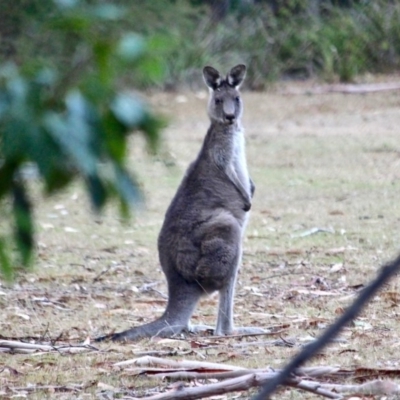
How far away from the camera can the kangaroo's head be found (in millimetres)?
5980

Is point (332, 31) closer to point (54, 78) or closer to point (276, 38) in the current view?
point (276, 38)

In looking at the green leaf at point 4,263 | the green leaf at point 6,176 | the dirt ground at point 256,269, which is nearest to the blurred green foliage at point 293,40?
the dirt ground at point 256,269

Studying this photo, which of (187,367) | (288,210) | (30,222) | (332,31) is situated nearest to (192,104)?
(332,31)

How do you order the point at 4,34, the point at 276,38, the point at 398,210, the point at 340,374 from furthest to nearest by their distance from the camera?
the point at 276,38 → the point at 4,34 → the point at 398,210 → the point at 340,374

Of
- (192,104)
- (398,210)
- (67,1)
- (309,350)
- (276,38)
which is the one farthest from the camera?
(276,38)

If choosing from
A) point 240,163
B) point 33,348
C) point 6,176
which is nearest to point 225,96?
point 240,163

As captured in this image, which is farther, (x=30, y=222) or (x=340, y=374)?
(x=340, y=374)

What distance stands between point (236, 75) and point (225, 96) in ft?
0.67

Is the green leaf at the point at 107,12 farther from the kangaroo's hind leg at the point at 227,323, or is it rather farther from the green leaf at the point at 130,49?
the kangaroo's hind leg at the point at 227,323

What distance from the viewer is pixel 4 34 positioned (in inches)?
571

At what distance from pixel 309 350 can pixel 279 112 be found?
14438mm

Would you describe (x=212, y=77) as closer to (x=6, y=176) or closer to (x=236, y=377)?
(x=236, y=377)

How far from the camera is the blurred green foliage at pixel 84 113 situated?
1.07 m

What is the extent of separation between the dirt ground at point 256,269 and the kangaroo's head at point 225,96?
28 cm
